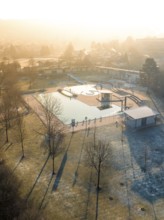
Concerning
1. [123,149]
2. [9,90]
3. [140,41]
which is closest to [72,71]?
[9,90]

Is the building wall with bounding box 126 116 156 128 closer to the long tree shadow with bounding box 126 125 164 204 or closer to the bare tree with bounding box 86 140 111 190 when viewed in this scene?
the long tree shadow with bounding box 126 125 164 204

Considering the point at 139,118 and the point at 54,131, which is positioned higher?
the point at 139,118

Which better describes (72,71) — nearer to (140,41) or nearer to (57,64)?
(57,64)

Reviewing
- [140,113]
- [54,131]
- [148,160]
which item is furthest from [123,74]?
[148,160]

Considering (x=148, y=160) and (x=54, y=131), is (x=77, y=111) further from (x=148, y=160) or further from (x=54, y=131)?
(x=148, y=160)

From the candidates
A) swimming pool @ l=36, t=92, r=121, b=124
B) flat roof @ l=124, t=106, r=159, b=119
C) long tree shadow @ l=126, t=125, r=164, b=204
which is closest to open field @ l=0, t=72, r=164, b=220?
long tree shadow @ l=126, t=125, r=164, b=204
